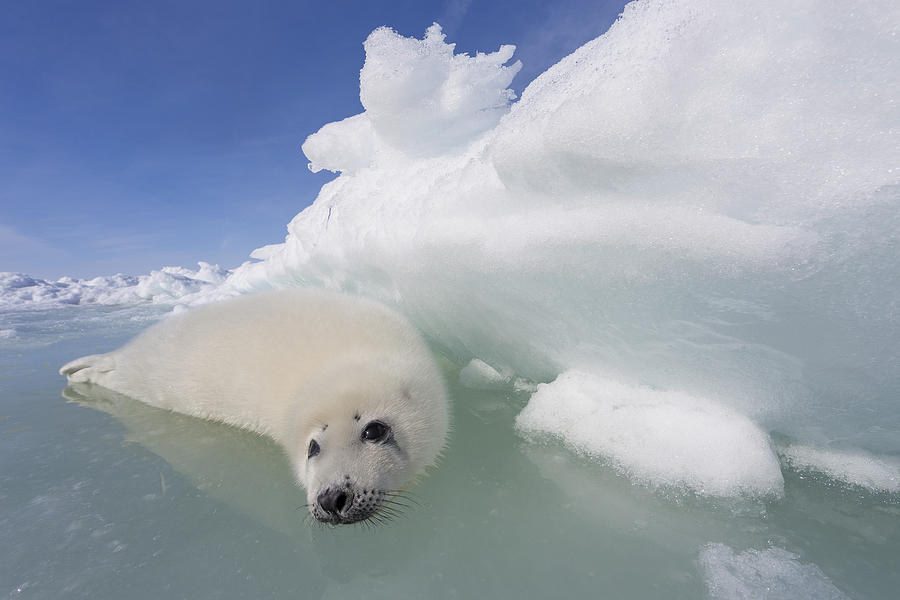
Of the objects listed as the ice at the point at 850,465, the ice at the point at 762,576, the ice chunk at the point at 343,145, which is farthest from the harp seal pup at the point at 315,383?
the ice chunk at the point at 343,145

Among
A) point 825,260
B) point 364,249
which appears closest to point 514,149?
point 825,260

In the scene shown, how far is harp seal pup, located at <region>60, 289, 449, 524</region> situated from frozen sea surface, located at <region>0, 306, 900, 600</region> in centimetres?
15

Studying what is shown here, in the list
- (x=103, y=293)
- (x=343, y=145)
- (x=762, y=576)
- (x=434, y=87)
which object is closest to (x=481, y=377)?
(x=762, y=576)

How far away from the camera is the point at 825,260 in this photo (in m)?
1.33

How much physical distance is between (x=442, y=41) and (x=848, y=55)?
10.9ft

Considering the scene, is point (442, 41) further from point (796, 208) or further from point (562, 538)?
point (562, 538)

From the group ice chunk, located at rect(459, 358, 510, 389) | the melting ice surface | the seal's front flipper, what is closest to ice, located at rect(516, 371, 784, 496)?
the melting ice surface

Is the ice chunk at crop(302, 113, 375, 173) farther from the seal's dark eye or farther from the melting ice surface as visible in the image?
the seal's dark eye

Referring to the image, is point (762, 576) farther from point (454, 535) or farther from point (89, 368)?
point (89, 368)

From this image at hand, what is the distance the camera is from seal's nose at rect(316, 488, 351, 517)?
1.43 metres

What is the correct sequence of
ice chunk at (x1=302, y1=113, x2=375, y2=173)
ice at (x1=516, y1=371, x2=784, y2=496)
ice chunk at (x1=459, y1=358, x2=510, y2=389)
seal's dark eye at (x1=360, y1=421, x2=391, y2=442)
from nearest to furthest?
ice at (x1=516, y1=371, x2=784, y2=496), seal's dark eye at (x1=360, y1=421, x2=391, y2=442), ice chunk at (x1=459, y1=358, x2=510, y2=389), ice chunk at (x1=302, y1=113, x2=375, y2=173)

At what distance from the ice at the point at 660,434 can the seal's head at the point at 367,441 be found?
1.81 ft

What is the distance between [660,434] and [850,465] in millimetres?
664

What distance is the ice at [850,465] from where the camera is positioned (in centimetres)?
157
